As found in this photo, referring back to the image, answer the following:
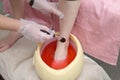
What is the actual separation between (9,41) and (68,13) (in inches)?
20.0

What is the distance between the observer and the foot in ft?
4.70

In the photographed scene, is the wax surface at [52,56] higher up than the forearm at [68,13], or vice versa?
the forearm at [68,13]

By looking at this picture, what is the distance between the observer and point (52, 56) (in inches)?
51.0

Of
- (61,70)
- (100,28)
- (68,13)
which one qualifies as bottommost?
(61,70)

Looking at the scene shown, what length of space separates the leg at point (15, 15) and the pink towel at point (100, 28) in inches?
7.9

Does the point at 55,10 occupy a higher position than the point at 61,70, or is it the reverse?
the point at 55,10

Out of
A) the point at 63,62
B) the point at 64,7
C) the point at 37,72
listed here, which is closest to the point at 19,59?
the point at 37,72

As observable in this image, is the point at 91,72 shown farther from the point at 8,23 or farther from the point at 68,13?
the point at 8,23

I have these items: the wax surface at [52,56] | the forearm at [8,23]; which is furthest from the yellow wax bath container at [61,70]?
the forearm at [8,23]

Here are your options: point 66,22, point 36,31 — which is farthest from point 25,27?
point 66,22

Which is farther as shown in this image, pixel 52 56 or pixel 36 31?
pixel 52 56

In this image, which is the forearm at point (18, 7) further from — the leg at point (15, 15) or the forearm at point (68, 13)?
the forearm at point (68, 13)

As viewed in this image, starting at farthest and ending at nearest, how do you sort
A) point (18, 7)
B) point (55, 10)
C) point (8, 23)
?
point (18, 7), point (55, 10), point (8, 23)

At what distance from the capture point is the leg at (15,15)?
141 centimetres
